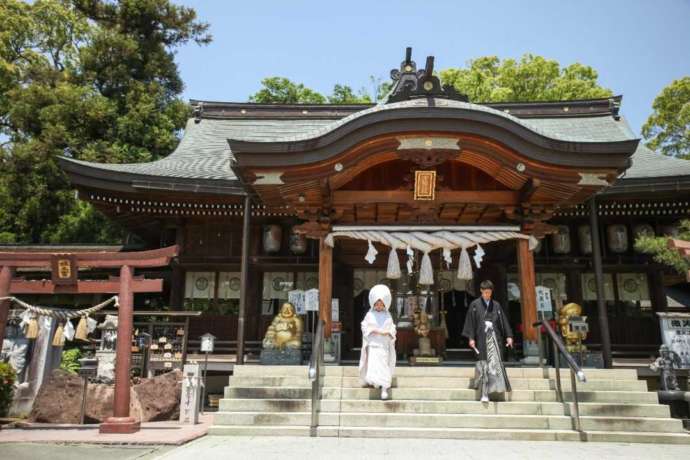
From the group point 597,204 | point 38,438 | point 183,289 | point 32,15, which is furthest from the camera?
point 32,15

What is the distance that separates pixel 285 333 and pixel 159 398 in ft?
7.77

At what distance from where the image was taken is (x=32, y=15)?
75.3 feet

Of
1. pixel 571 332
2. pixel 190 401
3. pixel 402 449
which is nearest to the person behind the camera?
pixel 402 449

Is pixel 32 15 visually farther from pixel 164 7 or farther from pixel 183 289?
pixel 183 289

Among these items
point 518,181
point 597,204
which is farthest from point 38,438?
point 597,204

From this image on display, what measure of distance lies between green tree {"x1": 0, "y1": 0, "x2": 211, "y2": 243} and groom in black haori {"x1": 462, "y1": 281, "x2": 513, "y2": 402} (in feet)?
56.8

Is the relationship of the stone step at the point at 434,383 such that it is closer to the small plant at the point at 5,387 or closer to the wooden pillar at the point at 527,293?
the wooden pillar at the point at 527,293

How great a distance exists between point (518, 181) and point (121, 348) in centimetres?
708

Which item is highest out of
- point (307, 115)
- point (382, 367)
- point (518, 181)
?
point (307, 115)

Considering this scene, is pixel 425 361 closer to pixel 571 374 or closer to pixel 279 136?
pixel 571 374

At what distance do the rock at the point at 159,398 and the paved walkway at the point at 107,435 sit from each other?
73 cm

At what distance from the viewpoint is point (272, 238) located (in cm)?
1201

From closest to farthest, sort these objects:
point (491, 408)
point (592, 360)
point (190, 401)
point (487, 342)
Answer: point (491, 408) < point (487, 342) < point (190, 401) < point (592, 360)

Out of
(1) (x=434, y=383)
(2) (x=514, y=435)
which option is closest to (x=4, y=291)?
(1) (x=434, y=383)
